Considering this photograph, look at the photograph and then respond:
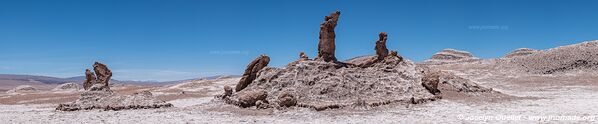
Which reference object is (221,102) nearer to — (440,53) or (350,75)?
(350,75)

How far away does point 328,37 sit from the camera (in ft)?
101

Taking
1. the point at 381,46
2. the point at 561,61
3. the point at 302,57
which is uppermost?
the point at 561,61

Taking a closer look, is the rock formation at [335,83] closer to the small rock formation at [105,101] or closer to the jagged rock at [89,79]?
the small rock formation at [105,101]

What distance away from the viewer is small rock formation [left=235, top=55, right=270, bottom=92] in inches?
1282

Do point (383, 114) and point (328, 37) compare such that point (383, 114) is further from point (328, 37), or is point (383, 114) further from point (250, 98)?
point (328, 37)

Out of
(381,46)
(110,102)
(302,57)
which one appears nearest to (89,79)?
(110,102)

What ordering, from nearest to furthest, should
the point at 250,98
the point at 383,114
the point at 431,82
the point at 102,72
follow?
1. the point at 383,114
2. the point at 250,98
3. the point at 431,82
4. the point at 102,72

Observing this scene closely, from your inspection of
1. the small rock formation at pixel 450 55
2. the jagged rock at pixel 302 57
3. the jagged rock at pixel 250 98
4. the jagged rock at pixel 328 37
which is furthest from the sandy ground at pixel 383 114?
the small rock formation at pixel 450 55

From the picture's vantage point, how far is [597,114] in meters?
19.5

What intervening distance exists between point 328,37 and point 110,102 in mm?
12775

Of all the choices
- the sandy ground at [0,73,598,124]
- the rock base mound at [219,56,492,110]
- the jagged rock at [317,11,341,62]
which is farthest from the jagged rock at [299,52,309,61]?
the sandy ground at [0,73,598,124]

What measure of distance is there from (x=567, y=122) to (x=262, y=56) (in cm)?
2020

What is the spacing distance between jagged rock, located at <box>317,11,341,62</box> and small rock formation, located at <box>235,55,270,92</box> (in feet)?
14.4

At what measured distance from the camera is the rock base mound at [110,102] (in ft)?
87.6
